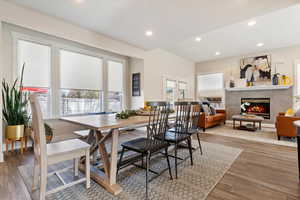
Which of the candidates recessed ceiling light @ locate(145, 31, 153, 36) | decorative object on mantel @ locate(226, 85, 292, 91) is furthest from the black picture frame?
decorative object on mantel @ locate(226, 85, 292, 91)

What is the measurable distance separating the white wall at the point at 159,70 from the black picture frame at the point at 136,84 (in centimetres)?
21

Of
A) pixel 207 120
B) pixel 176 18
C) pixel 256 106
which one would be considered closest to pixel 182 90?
pixel 207 120

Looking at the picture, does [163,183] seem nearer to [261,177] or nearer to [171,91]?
[261,177]

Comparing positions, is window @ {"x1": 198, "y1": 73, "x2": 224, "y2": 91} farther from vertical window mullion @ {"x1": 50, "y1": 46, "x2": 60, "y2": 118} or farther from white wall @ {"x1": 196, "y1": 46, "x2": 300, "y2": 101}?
vertical window mullion @ {"x1": 50, "y1": 46, "x2": 60, "y2": 118}

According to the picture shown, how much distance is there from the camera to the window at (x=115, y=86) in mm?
4836

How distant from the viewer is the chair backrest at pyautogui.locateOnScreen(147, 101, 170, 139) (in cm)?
171

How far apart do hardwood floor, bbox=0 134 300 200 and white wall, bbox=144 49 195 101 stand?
3.19 m

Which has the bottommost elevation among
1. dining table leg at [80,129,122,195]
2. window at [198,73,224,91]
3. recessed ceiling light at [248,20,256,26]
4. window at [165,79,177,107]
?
dining table leg at [80,129,122,195]

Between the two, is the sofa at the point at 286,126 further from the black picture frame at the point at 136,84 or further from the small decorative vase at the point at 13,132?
the small decorative vase at the point at 13,132

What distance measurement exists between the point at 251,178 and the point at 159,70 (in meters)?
4.26

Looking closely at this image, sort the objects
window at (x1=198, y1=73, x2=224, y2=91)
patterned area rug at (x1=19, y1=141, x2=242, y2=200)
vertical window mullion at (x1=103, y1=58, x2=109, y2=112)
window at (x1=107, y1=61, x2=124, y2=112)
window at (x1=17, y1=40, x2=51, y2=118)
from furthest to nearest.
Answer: window at (x1=198, y1=73, x2=224, y2=91), window at (x1=107, y1=61, x2=124, y2=112), vertical window mullion at (x1=103, y1=58, x2=109, y2=112), window at (x1=17, y1=40, x2=51, y2=118), patterned area rug at (x1=19, y1=141, x2=242, y2=200)

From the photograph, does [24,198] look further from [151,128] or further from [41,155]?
[151,128]

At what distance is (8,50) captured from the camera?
117 inches

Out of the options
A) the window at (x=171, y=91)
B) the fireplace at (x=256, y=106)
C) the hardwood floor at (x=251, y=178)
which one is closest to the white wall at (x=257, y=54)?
the fireplace at (x=256, y=106)
